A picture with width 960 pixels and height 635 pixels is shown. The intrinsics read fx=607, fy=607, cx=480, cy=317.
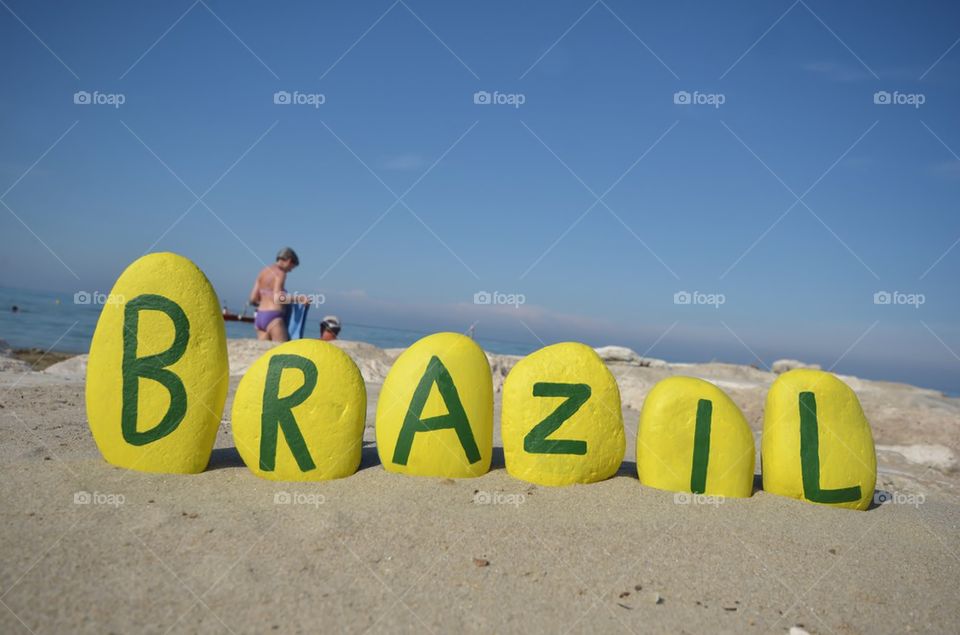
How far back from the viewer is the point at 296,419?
12.7 ft

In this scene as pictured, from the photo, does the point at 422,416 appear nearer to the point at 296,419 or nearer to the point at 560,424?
the point at 296,419

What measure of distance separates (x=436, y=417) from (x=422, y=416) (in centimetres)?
9

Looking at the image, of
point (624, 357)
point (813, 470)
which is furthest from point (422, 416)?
point (624, 357)

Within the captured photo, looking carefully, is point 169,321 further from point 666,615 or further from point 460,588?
point 666,615

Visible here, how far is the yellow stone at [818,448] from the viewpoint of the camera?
13.1 ft

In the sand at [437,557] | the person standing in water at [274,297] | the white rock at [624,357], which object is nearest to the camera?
the sand at [437,557]

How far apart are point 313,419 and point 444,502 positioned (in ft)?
3.32

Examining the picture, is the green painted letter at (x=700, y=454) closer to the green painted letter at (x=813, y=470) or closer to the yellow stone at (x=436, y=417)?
the green painted letter at (x=813, y=470)

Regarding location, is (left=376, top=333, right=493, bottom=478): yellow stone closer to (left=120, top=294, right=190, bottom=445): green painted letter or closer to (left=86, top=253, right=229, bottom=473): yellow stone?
(left=86, top=253, right=229, bottom=473): yellow stone

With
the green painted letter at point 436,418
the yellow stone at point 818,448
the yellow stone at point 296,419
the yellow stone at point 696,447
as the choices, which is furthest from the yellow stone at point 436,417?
the yellow stone at point 818,448

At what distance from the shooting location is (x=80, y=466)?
383 cm

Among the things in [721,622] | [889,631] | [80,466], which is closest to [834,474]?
[889,631]

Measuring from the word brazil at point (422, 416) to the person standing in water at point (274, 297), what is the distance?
16.6 feet

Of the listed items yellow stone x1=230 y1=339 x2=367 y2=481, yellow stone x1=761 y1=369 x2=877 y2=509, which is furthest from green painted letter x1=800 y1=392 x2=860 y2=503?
yellow stone x1=230 y1=339 x2=367 y2=481
